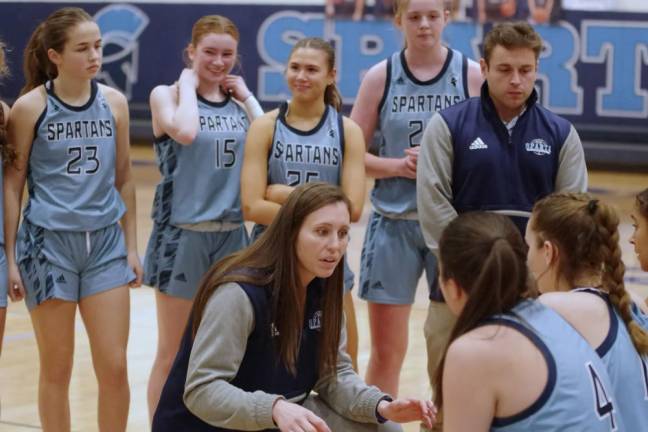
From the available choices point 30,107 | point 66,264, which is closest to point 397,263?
point 66,264

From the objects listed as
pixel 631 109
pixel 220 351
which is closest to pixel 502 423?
pixel 220 351

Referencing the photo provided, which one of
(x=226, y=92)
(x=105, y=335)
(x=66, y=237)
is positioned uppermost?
(x=226, y=92)

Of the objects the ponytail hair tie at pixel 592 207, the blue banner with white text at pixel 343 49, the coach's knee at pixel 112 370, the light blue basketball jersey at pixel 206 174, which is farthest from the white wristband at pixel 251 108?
the blue banner with white text at pixel 343 49

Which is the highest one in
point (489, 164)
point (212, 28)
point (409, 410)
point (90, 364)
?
point (212, 28)

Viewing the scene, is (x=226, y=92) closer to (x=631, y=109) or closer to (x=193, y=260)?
(x=193, y=260)

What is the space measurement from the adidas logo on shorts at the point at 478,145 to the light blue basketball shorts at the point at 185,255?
1144 millimetres

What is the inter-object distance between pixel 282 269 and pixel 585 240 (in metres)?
0.81

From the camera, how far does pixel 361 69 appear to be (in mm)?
14547

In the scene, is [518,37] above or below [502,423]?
above

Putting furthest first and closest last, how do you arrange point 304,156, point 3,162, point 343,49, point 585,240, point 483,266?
point 343,49 → point 304,156 → point 3,162 → point 585,240 → point 483,266

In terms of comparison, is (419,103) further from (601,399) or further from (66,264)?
(601,399)

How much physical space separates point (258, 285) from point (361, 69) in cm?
1155

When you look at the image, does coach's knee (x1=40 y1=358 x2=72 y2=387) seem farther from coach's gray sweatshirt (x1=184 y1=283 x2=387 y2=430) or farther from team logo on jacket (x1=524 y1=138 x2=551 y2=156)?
team logo on jacket (x1=524 y1=138 x2=551 y2=156)

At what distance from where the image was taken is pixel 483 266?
101 inches
